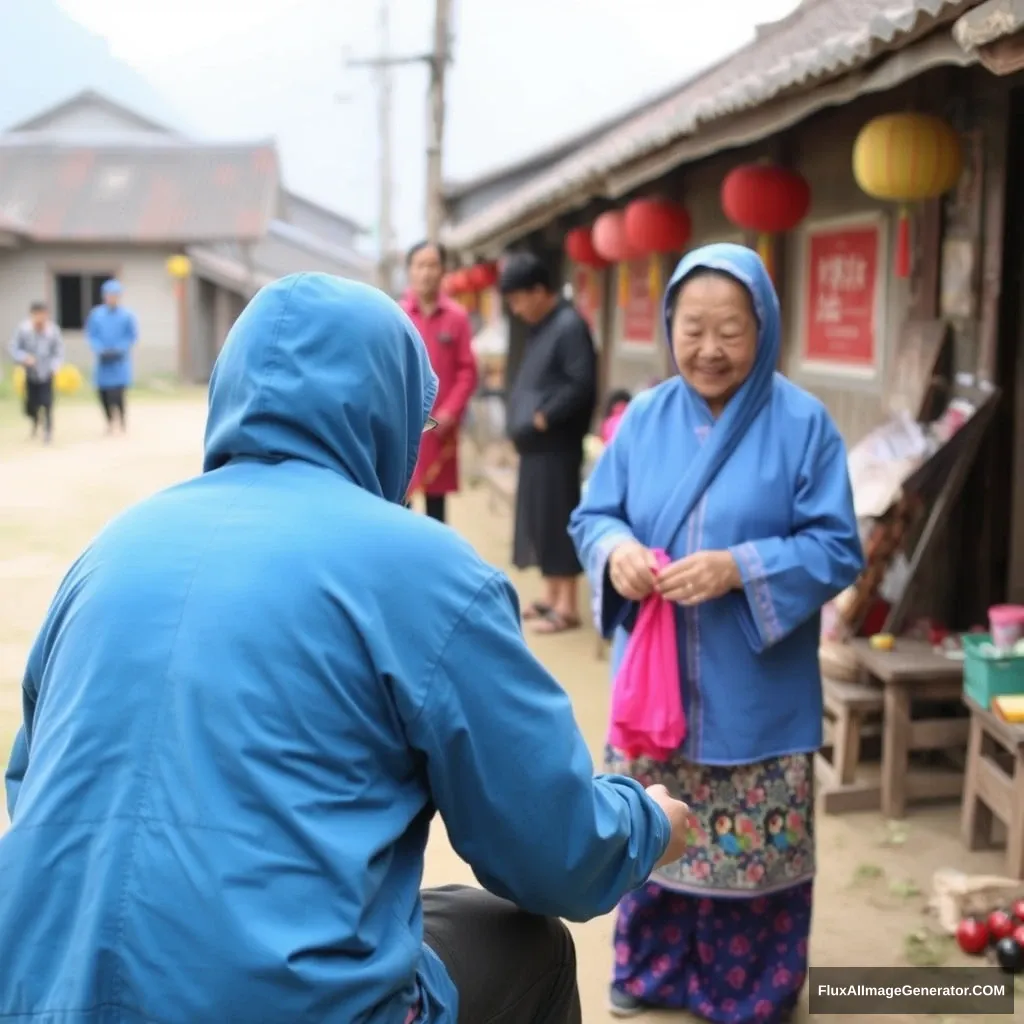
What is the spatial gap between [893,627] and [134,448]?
12915mm

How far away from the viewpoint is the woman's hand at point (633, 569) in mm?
3004

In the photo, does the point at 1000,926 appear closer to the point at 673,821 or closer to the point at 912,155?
the point at 673,821

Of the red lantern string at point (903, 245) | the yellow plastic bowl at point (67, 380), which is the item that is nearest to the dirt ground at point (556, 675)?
the red lantern string at point (903, 245)

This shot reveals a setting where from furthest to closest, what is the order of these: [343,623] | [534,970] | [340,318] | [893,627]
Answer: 1. [893,627]
2. [534,970]
3. [340,318]
4. [343,623]

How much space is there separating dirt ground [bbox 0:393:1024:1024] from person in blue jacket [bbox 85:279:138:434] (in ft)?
3.63

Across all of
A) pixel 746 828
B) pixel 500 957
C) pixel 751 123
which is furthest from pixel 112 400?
pixel 500 957

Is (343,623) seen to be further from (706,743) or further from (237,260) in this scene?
(237,260)

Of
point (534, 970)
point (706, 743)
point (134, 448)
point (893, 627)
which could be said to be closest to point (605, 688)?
point (893, 627)

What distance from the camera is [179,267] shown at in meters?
26.2

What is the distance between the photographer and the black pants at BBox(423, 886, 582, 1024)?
6.39ft

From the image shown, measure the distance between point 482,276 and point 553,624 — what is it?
8.78 m

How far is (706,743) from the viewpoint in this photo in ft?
10.1

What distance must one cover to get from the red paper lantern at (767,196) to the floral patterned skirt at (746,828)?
349cm

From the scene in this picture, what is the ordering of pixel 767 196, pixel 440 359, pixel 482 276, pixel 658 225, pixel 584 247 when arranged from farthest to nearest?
pixel 482 276
pixel 584 247
pixel 658 225
pixel 440 359
pixel 767 196
